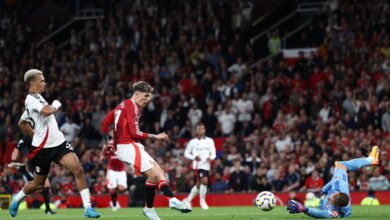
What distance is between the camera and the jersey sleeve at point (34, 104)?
52.3ft

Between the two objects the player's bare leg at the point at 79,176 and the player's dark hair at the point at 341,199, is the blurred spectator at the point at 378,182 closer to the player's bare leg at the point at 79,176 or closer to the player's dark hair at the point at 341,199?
the player's dark hair at the point at 341,199

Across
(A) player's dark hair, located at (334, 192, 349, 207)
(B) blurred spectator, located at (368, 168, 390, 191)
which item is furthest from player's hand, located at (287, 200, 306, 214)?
(B) blurred spectator, located at (368, 168, 390, 191)

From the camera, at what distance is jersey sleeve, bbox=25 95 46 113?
15.9m

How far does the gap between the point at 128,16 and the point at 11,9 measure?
24.8 ft

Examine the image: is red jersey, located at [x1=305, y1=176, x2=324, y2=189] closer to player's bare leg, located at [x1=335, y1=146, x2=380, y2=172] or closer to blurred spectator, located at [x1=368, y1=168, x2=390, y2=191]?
blurred spectator, located at [x1=368, y1=168, x2=390, y2=191]

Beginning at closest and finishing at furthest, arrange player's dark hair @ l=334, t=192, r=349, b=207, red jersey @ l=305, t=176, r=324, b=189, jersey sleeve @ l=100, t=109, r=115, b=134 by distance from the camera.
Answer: player's dark hair @ l=334, t=192, r=349, b=207 < jersey sleeve @ l=100, t=109, r=115, b=134 < red jersey @ l=305, t=176, r=324, b=189

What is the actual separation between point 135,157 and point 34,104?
2.10 meters

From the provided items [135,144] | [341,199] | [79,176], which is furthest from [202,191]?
[135,144]

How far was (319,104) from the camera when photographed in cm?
2884

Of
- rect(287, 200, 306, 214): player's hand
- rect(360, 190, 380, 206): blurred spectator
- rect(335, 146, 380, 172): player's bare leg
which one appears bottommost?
rect(360, 190, 380, 206): blurred spectator

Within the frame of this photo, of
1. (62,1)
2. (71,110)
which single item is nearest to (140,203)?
(71,110)

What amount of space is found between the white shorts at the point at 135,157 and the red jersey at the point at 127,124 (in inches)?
3.9

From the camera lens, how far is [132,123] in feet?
49.9

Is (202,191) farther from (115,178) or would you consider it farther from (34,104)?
(34,104)
